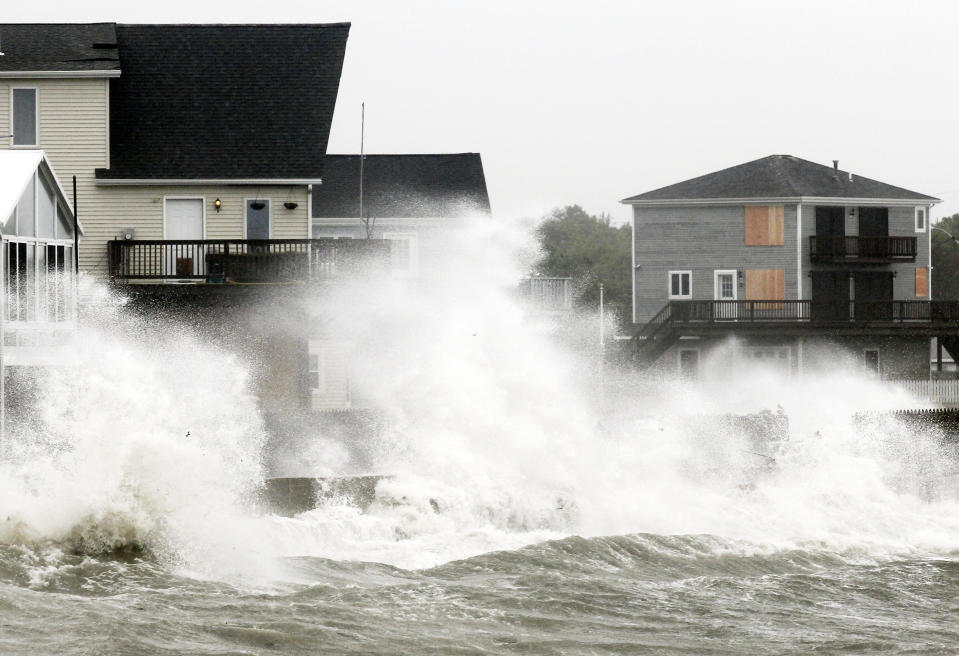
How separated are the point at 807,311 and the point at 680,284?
517 centimetres

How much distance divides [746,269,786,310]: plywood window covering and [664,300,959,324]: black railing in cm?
96

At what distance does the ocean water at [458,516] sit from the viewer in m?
11.9

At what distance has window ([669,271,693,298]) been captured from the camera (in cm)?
4872

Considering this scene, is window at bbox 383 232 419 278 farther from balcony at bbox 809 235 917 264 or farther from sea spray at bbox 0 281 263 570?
sea spray at bbox 0 281 263 570

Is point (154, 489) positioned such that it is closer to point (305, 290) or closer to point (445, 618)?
point (445, 618)

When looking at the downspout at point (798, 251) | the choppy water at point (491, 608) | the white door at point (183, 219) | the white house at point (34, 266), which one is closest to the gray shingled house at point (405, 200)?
the white door at point (183, 219)

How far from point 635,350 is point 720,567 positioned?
25.8 m

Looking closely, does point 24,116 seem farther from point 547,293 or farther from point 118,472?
point 118,472

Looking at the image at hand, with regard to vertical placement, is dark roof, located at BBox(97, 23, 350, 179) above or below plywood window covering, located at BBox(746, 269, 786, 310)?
above

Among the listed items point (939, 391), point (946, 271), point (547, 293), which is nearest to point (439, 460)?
point (547, 293)

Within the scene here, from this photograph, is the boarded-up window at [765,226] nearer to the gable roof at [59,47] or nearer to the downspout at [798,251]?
the downspout at [798,251]

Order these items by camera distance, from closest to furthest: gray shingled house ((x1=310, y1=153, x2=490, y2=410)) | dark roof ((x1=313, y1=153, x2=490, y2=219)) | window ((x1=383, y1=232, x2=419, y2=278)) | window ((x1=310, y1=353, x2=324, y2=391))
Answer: window ((x1=310, y1=353, x2=324, y2=391))
window ((x1=383, y1=232, x2=419, y2=278))
gray shingled house ((x1=310, y1=153, x2=490, y2=410))
dark roof ((x1=313, y1=153, x2=490, y2=219))

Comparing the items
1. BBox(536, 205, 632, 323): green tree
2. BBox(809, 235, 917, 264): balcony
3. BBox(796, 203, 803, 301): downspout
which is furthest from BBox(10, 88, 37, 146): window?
BBox(536, 205, 632, 323): green tree

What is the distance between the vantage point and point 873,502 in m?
22.5
